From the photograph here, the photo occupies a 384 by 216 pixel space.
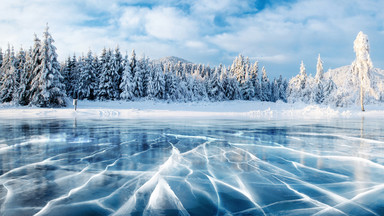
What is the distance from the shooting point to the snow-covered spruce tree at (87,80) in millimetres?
42500

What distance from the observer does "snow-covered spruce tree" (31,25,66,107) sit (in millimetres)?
28719

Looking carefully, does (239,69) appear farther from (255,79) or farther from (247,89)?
(247,89)

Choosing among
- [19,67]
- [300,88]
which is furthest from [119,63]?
[300,88]

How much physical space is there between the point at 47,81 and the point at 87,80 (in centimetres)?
1381

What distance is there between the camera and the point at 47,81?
1148 inches

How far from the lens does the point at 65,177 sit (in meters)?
4.21

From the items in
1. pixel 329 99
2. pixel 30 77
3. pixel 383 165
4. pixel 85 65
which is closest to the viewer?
pixel 383 165

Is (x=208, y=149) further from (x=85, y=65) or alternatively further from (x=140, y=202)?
(x=85, y=65)

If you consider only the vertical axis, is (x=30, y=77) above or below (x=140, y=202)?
above

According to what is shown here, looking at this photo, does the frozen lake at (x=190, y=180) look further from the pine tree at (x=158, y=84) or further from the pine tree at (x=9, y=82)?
the pine tree at (x=158, y=84)

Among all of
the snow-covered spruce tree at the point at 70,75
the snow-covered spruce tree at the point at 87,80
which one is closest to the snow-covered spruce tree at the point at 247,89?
the snow-covered spruce tree at the point at 87,80

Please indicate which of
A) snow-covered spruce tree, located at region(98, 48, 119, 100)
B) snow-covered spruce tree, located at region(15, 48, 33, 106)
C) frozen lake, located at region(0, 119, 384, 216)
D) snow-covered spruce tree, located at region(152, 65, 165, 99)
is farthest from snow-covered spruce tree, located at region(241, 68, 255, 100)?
frozen lake, located at region(0, 119, 384, 216)

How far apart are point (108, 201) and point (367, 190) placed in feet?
12.1

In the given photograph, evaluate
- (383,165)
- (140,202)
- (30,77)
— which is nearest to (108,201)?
(140,202)
